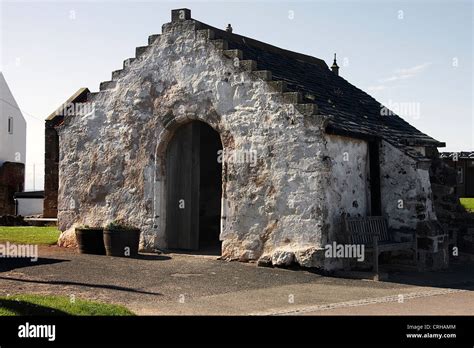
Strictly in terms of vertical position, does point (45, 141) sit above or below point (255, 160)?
above

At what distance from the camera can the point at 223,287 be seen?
1095 cm

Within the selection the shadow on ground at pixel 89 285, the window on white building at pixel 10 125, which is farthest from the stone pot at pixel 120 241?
the window on white building at pixel 10 125

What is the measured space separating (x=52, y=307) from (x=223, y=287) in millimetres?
3659

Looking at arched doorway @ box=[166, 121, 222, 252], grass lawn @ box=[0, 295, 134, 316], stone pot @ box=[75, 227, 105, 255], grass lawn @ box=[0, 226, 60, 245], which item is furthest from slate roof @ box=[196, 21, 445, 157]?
grass lawn @ box=[0, 226, 60, 245]

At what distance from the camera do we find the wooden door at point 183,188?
1603 centimetres

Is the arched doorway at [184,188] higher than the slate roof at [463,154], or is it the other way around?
the slate roof at [463,154]

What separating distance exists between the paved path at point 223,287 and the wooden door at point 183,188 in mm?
1521

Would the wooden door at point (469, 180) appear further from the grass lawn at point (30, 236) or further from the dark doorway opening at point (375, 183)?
the grass lawn at point (30, 236)

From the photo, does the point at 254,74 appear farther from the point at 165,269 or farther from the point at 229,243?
the point at 165,269

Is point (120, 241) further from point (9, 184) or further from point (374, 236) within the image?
point (9, 184)

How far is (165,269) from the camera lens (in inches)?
508

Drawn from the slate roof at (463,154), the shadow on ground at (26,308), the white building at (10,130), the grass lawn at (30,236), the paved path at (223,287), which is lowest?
the paved path at (223,287)

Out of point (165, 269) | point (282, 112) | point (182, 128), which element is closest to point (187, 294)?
point (165, 269)
